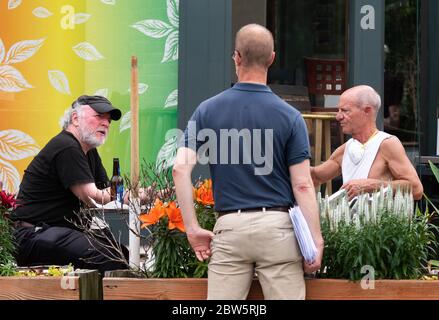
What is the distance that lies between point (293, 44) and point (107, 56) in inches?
89.1

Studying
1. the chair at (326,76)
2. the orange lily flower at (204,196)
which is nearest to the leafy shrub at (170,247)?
the orange lily flower at (204,196)

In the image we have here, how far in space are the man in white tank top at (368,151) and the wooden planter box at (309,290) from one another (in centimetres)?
116

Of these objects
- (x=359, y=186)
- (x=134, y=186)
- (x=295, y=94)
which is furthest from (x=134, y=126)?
(x=295, y=94)

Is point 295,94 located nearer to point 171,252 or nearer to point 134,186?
point 134,186

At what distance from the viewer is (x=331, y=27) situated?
9695 mm

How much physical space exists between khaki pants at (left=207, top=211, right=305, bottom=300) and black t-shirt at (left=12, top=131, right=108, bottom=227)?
192 centimetres

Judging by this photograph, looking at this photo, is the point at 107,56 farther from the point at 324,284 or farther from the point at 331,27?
the point at 324,284

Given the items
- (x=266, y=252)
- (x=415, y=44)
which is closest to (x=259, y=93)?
(x=266, y=252)

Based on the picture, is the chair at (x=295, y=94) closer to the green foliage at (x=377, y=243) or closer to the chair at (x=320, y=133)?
the chair at (x=320, y=133)

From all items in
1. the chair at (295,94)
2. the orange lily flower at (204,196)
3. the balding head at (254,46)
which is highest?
the balding head at (254,46)

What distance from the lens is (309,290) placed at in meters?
4.70

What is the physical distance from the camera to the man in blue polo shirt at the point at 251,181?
173 inches

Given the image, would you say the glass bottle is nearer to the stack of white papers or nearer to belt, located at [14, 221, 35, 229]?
belt, located at [14, 221, 35, 229]

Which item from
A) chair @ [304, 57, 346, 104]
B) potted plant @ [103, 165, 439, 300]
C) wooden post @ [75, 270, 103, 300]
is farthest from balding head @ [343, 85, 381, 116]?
chair @ [304, 57, 346, 104]
